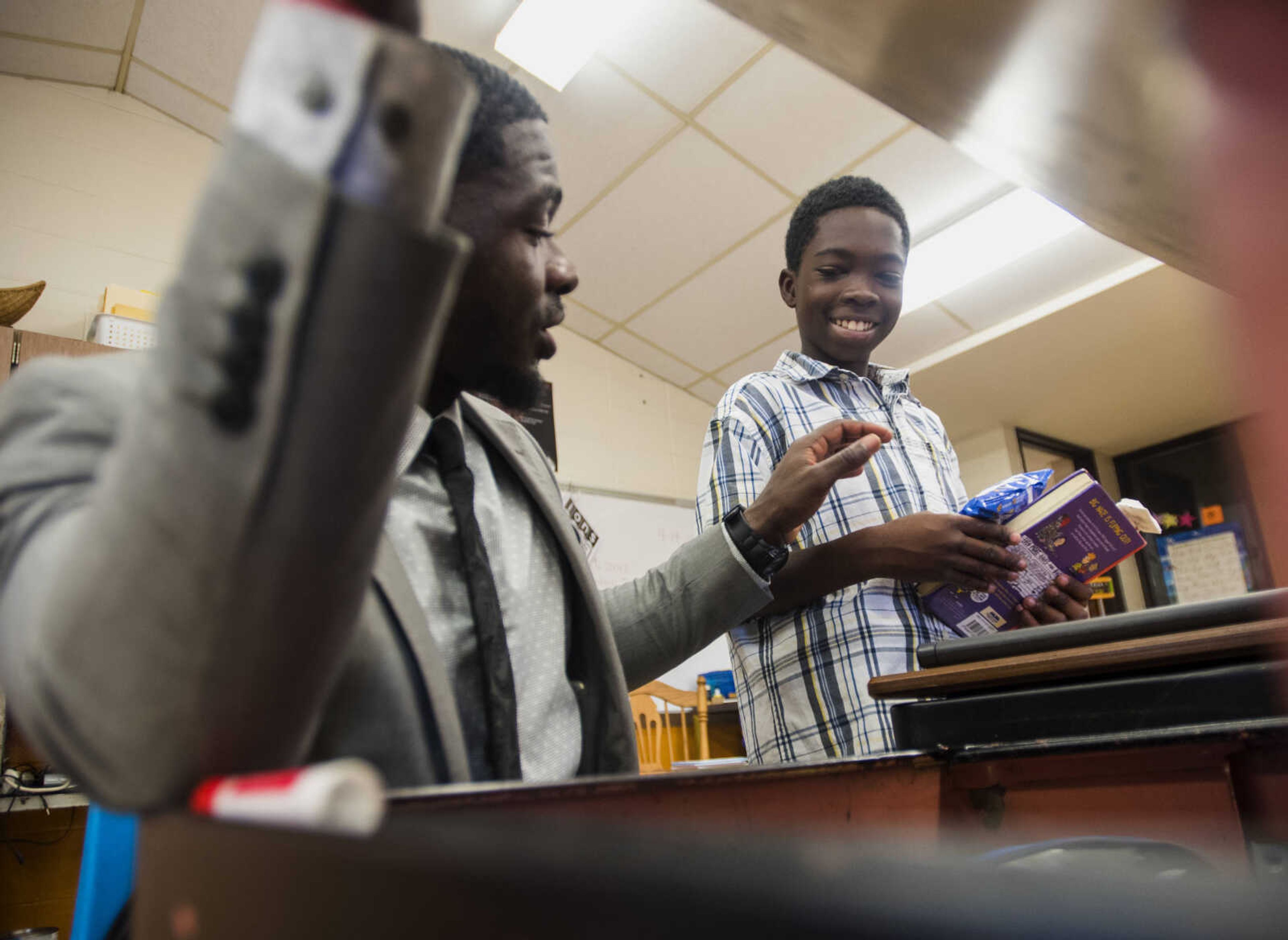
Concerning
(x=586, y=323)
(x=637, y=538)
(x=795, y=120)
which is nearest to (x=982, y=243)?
(x=795, y=120)

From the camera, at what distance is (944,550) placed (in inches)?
42.0

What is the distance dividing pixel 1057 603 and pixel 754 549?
1.91ft

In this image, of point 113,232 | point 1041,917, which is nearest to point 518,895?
point 1041,917

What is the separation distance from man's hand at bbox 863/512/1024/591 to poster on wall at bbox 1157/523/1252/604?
14.5 feet

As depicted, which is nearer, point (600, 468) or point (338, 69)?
point (338, 69)

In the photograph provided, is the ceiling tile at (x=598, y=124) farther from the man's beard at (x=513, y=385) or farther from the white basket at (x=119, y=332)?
the man's beard at (x=513, y=385)

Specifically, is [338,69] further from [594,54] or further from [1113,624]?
[594,54]

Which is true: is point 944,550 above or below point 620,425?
below

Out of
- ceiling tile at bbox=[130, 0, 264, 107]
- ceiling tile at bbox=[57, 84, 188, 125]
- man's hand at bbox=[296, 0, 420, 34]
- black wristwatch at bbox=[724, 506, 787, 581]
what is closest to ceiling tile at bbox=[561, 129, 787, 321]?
ceiling tile at bbox=[130, 0, 264, 107]

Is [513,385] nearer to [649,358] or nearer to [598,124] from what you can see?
[598,124]

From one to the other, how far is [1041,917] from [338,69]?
0.90 feet

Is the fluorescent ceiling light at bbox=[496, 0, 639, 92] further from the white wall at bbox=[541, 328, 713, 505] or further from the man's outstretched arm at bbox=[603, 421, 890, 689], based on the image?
the man's outstretched arm at bbox=[603, 421, 890, 689]

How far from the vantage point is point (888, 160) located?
328 centimetres

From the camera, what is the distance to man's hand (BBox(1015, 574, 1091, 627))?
1.13 meters
